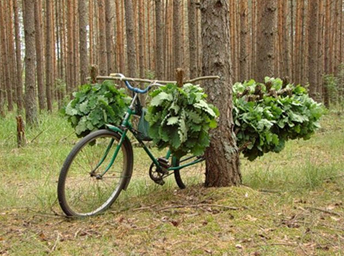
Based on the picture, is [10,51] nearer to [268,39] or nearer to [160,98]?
[268,39]

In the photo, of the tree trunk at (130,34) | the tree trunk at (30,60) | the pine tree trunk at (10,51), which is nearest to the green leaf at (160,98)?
the tree trunk at (30,60)

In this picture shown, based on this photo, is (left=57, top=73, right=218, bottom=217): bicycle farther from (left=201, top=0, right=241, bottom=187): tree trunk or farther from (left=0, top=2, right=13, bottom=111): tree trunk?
(left=0, top=2, right=13, bottom=111): tree trunk

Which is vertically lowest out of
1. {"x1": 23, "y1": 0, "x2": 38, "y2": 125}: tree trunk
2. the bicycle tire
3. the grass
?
the grass

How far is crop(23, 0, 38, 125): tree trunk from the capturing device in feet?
28.3

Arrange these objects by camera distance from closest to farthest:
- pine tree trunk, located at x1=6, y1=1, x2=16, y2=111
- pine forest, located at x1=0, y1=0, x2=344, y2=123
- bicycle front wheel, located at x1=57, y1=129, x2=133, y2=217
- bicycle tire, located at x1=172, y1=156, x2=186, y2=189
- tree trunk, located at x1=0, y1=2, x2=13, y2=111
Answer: bicycle front wheel, located at x1=57, y1=129, x2=133, y2=217, bicycle tire, located at x1=172, y1=156, x2=186, y2=189, pine forest, located at x1=0, y1=0, x2=344, y2=123, pine tree trunk, located at x1=6, y1=1, x2=16, y2=111, tree trunk, located at x1=0, y1=2, x2=13, y2=111

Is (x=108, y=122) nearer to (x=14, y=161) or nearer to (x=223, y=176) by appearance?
(x=223, y=176)

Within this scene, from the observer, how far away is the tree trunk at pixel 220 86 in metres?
3.81

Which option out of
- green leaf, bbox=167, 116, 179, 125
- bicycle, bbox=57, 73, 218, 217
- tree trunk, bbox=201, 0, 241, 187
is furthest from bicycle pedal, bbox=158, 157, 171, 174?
green leaf, bbox=167, 116, 179, 125

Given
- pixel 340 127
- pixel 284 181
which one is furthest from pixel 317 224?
pixel 340 127

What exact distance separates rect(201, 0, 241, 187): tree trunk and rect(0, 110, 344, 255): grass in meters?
0.23

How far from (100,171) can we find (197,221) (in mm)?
1021

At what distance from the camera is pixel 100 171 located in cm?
361

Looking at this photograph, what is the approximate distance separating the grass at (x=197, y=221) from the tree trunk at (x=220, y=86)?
0.23 m

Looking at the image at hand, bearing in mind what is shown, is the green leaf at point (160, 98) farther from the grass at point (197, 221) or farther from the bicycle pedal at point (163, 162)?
→ the grass at point (197, 221)
